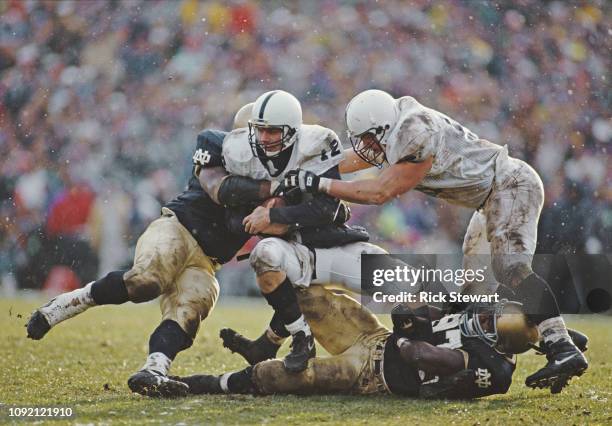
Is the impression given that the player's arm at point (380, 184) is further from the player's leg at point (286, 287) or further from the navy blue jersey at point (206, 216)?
the navy blue jersey at point (206, 216)

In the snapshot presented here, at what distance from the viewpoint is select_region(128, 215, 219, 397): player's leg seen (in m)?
3.13

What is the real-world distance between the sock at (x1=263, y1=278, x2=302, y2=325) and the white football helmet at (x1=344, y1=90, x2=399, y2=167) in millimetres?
693

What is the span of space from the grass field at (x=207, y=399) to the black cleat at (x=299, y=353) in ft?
0.39

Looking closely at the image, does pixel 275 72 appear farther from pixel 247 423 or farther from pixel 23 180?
pixel 247 423

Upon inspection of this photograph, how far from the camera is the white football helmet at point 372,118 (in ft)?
11.5

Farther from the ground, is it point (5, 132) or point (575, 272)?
point (5, 132)

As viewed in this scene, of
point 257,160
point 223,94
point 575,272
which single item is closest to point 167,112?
point 223,94

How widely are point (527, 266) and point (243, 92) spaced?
5.51 m

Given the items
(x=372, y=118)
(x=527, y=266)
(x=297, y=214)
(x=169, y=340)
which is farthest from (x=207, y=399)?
(x=527, y=266)

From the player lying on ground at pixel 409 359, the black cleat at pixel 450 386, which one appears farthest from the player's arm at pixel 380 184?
the black cleat at pixel 450 386

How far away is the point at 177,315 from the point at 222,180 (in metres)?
0.56

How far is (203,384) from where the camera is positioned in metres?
3.28

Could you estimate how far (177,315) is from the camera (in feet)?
11.4

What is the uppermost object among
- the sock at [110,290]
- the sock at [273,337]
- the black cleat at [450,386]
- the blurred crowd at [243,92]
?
the blurred crowd at [243,92]
